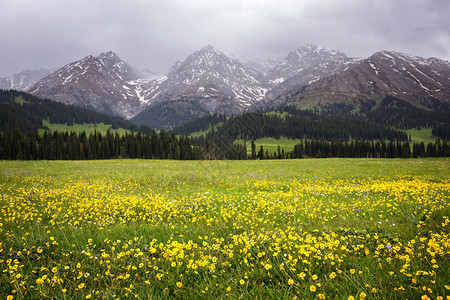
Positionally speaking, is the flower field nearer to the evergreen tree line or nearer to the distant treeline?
the distant treeline

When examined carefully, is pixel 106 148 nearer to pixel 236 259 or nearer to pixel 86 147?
pixel 86 147

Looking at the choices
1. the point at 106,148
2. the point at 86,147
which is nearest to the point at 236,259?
the point at 106,148

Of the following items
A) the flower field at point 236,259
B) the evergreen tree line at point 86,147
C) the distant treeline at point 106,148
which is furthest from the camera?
the distant treeline at point 106,148

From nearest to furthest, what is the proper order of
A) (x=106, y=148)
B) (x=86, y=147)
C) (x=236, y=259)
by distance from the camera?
(x=236, y=259)
(x=86, y=147)
(x=106, y=148)

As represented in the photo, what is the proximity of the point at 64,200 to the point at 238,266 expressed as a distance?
9.38 meters

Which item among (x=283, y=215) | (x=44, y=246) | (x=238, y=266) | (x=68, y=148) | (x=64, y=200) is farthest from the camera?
(x=68, y=148)

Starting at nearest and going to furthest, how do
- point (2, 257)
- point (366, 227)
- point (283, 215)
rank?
point (2, 257)
point (366, 227)
point (283, 215)

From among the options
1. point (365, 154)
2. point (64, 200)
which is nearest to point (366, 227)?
point (64, 200)

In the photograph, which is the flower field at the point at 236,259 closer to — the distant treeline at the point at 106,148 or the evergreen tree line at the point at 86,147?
the distant treeline at the point at 106,148

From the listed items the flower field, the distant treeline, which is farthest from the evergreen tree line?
the flower field

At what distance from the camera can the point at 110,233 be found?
570 centimetres

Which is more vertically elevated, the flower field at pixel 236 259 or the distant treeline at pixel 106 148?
the distant treeline at pixel 106 148

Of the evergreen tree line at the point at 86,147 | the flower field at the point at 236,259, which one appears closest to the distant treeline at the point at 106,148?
the evergreen tree line at the point at 86,147

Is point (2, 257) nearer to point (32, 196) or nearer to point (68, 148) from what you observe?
point (32, 196)
